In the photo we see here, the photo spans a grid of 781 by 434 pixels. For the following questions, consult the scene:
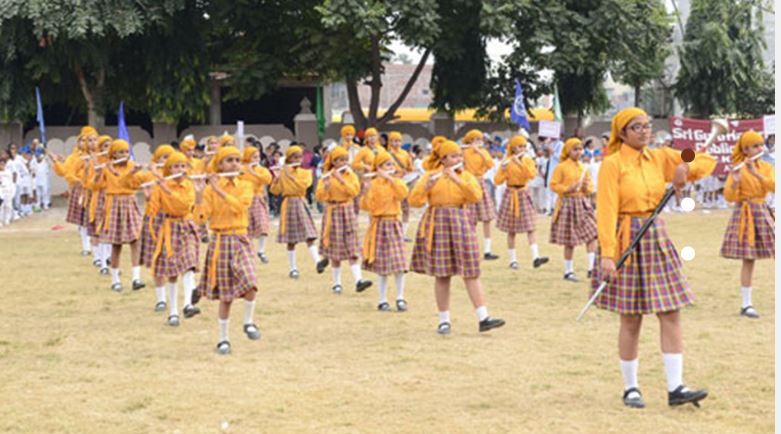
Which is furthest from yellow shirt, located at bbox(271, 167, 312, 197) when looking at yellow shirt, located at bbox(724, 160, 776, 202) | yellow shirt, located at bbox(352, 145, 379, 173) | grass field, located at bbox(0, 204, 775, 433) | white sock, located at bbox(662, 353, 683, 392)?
white sock, located at bbox(662, 353, 683, 392)

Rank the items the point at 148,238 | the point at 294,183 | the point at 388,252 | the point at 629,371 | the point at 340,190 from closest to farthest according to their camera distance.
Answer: the point at 629,371, the point at 388,252, the point at 148,238, the point at 340,190, the point at 294,183

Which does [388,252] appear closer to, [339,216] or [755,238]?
[339,216]

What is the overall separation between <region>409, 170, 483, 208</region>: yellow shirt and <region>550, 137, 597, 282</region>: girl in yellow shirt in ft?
11.0

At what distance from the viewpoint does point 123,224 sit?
12.8 m

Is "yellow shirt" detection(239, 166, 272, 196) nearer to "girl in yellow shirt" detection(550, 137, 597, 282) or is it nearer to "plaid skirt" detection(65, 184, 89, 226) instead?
"plaid skirt" detection(65, 184, 89, 226)

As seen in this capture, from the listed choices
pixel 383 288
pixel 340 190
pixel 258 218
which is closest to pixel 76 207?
pixel 258 218

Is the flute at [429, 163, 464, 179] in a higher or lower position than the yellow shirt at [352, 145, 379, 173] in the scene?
higher

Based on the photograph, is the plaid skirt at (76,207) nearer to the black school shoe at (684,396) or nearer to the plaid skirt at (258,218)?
the plaid skirt at (258,218)

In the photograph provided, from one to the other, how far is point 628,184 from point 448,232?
321cm

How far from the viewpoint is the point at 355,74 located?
92.0 ft

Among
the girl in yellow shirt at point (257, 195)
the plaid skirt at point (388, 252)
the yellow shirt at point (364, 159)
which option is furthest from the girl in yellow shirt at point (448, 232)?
the yellow shirt at point (364, 159)

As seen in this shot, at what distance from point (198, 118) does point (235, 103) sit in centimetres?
514

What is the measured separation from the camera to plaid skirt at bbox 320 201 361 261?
A: 12.6 meters

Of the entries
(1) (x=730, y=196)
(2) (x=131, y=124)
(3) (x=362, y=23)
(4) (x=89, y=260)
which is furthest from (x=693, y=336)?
(2) (x=131, y=124)
